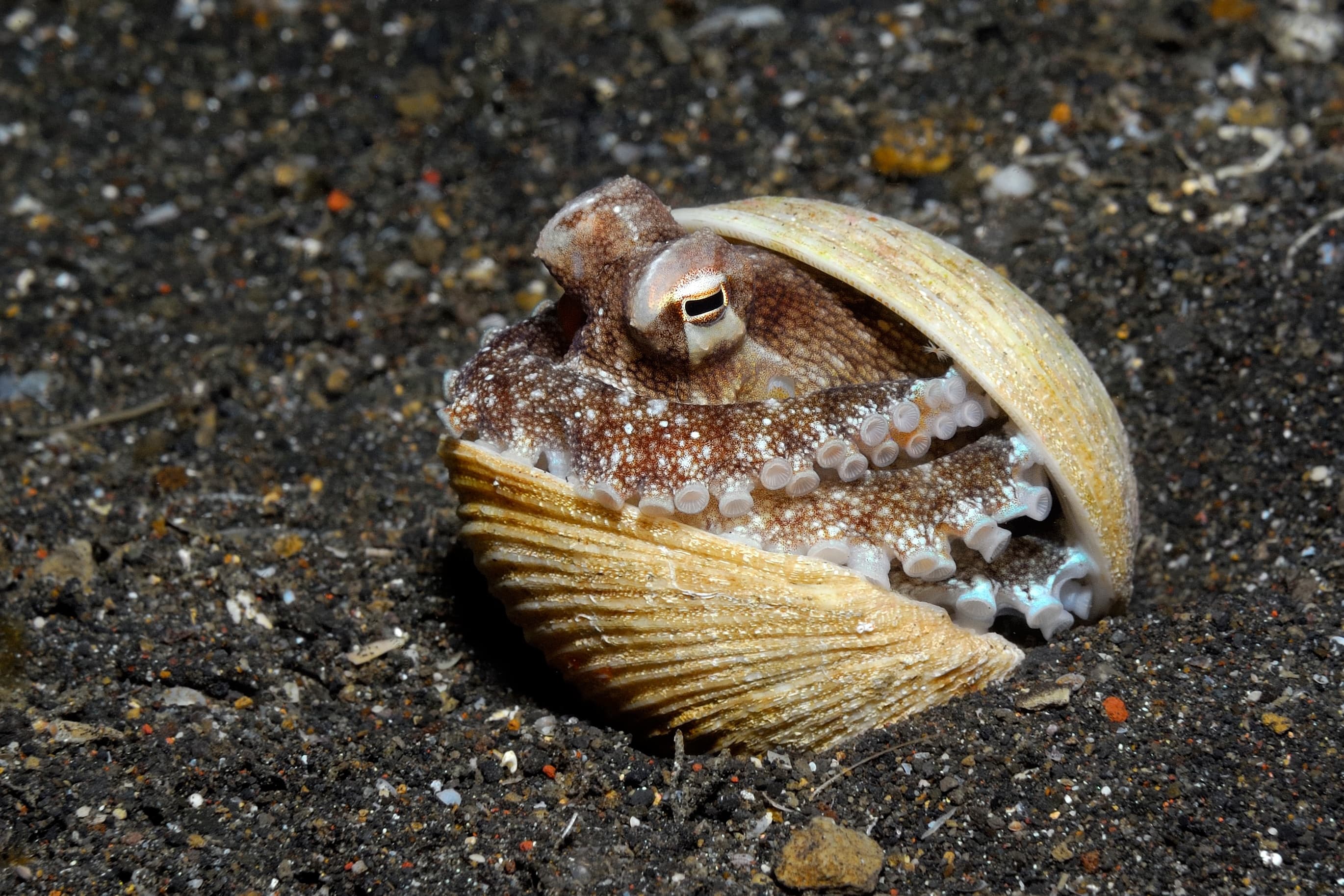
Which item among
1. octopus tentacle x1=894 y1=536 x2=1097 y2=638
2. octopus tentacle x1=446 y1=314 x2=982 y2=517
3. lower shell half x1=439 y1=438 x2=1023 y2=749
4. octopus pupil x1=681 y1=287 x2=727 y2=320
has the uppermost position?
Answer: octopus pupil x1=681 y1=287 x2=727 y2=320

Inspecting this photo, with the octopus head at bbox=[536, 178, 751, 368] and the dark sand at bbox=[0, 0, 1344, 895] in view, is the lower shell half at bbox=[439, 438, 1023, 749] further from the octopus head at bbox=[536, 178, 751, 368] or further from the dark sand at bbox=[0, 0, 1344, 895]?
the octopus head at bbox=[536, 178, 751, 368]

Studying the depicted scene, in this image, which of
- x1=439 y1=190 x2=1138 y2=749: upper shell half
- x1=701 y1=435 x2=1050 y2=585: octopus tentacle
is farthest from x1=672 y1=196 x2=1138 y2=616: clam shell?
x1=701 y1=435 x2=1050 y2=585: octopus tentacle

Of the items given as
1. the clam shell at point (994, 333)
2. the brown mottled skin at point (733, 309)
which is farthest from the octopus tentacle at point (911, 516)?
the brown mottled skin at point (733, 309)

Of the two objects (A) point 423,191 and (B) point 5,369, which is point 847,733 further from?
(B) point 5,369

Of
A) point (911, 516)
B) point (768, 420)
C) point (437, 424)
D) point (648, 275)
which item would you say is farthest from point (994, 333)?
point (437, 424)

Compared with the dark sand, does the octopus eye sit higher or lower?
higher

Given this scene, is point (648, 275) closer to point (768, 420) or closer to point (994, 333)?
point (768, 420)

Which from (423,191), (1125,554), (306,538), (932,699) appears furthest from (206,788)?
(423,191)
